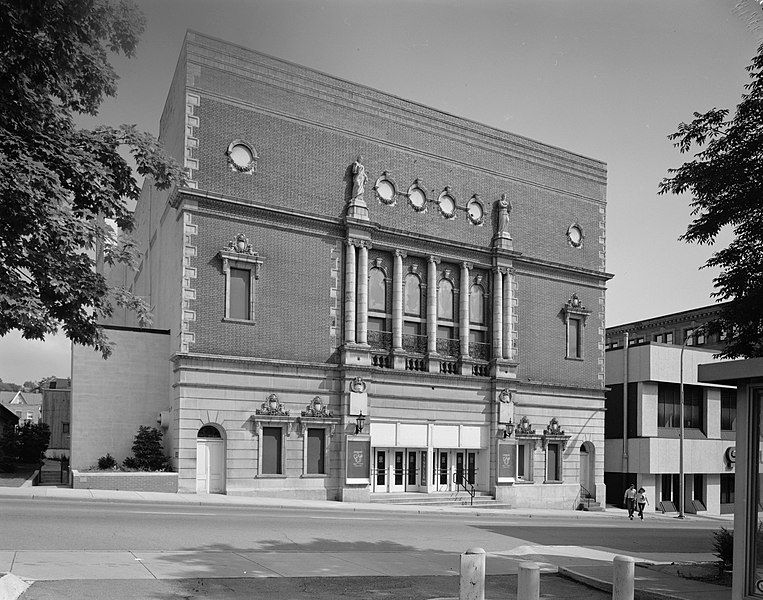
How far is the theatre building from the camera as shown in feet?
110

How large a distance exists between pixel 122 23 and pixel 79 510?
1560 cm

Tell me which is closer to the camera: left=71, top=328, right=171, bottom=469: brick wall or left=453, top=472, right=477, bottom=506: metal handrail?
left=71, top=328, right=171, bottom=469: brick wall

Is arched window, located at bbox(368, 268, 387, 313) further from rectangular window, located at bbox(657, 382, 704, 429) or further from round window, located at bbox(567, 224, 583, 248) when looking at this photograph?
rectangular window, located at bbox(657, 382, 704, 429)

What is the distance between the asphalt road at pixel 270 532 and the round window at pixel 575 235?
19.4 metres

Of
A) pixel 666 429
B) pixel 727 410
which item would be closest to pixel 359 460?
pixel 666 429

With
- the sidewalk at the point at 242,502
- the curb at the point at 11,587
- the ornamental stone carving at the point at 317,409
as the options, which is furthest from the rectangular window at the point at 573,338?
the curb at the point at 11,587

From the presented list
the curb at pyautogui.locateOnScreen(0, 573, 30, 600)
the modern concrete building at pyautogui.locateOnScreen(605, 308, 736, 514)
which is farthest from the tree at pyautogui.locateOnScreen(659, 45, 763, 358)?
the modern concrete building at pyautogui.locateOnScreen(605, 308, 736, 514)

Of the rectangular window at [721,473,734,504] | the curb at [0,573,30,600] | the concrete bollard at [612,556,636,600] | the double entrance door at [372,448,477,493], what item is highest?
the concrete bollard at [612,556,636,600]

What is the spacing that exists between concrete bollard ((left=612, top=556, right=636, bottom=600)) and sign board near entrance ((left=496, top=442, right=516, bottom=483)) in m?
29.4

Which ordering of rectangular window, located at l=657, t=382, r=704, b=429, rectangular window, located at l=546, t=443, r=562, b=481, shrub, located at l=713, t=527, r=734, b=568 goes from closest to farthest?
1. shrub, located at l=713, t=527, r=734, b=568
2. rectangular window, located at l=546, t=443, r=562, b=481
3. rectangular window, located at l=657, t=382, r=704, b=429

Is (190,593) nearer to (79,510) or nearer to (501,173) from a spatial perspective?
(79,510)

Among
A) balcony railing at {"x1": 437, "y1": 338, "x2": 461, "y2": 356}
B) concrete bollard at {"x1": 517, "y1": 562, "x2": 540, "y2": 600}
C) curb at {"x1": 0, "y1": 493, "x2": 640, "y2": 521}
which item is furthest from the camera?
balcony railing at {"x1": 437, "y1": 338, "x2": 461, "y2": 356}

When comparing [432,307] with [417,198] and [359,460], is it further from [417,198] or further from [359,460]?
[359,460]

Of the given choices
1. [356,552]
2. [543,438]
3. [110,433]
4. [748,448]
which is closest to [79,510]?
[356,552]
